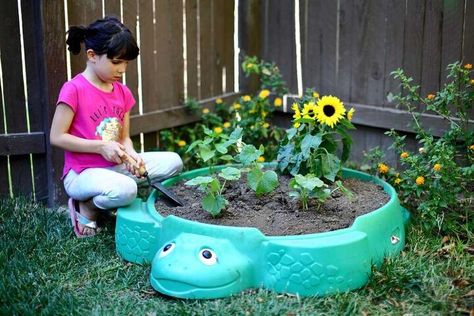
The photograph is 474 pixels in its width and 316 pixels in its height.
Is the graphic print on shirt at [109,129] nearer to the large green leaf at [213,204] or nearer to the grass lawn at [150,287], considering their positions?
the grass lawn at [150,287]

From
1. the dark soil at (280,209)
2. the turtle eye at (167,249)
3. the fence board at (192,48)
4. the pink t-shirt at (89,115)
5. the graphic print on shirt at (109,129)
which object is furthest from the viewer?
the fence board at (192,48)

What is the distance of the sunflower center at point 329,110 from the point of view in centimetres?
346

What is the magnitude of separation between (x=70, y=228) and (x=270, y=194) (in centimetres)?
115

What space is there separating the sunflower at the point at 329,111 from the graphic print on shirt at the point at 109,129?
1.15 metres

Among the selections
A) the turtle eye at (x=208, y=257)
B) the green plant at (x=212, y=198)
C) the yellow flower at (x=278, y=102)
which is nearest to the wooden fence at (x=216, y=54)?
the yellow flower at (x=278, y=102)

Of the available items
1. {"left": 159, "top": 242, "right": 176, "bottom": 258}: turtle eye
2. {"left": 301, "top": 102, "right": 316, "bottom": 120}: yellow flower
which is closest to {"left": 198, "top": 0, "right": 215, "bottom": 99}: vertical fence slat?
{"left": 301, "top": 102, "right": 316, "bottom": 120}: yellow flower

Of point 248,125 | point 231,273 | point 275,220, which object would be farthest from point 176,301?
point 248,125

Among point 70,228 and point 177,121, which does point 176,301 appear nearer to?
point 70,228

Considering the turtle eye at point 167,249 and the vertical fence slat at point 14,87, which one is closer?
the turtle eye at point 167,249

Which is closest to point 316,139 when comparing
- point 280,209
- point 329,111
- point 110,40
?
point 329,111

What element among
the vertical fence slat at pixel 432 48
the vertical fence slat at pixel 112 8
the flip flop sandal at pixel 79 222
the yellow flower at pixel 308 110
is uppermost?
the vertical fence slat at pixel 112 8

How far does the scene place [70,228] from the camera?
11.9 ft

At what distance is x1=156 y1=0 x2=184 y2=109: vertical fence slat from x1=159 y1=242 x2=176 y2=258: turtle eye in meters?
1.91

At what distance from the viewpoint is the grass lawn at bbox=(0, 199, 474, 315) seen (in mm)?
2727
